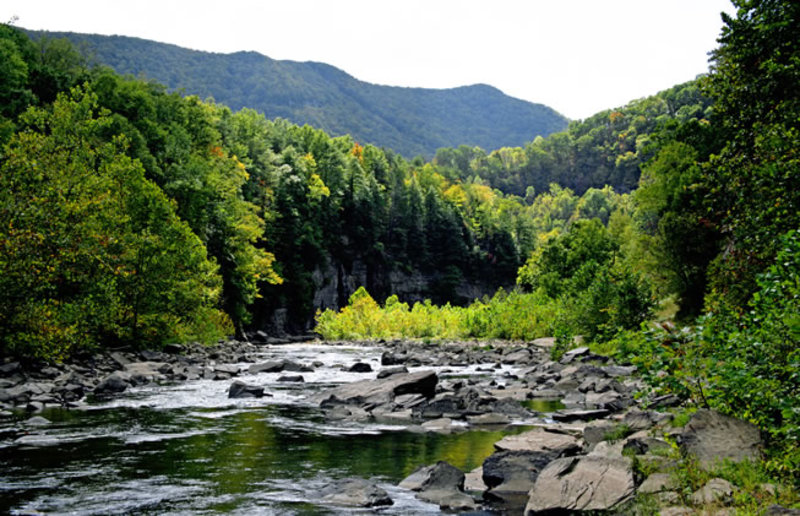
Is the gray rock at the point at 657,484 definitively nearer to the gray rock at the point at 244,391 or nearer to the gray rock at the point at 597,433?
the gray rock at the point at 597,433

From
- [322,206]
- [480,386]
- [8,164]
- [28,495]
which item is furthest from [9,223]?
[322,206]

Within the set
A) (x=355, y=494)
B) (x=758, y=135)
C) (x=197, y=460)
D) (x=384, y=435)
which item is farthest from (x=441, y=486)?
(x=758, y=135)

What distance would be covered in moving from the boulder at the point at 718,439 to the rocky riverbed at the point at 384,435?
2 cm

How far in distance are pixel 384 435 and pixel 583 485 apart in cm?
616

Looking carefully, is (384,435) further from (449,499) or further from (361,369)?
(361,369)

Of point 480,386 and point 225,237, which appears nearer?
point 480,386

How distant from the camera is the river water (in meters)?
8.47

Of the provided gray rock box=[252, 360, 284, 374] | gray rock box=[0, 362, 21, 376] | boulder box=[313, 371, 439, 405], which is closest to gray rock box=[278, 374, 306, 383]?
gray rock box=[252, 360, 284, 374]

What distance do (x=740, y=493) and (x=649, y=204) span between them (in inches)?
1245

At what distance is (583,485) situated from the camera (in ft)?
26.2

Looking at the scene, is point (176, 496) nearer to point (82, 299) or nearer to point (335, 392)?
point (335, 392)

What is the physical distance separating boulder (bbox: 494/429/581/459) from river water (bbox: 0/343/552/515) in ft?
2.56

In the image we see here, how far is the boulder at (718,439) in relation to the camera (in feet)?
24.7

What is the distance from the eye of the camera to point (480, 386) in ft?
67.0
